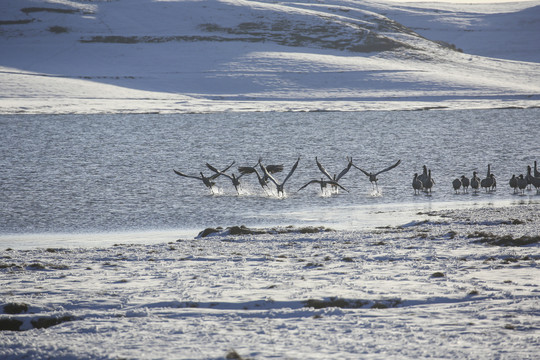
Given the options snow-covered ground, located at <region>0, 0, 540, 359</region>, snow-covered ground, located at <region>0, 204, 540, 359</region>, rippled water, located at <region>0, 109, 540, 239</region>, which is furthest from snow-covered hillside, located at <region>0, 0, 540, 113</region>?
snow-covered ground, located at <region>0, 204, 540, 359</region>

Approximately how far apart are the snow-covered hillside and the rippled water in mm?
8928

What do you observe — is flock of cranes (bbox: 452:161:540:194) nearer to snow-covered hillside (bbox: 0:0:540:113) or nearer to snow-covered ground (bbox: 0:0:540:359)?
snow-covered ground (bbox: 0:0:540:359)

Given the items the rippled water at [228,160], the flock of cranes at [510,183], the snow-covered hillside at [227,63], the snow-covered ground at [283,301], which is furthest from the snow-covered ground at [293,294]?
the snow-covered hillside at [227,63]

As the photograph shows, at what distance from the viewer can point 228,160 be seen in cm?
4372

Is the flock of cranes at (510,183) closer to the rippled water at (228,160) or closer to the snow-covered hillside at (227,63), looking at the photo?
the rippled water at (228,160)

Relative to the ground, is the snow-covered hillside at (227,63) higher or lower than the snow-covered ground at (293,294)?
higher

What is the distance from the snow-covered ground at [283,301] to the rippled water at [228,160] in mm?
7235

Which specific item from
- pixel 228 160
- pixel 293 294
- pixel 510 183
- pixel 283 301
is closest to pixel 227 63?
pixel 228 160

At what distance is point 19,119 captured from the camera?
6931 centimetres

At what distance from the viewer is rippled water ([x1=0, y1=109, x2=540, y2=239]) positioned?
24.4 m

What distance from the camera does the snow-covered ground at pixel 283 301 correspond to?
28.1 feet

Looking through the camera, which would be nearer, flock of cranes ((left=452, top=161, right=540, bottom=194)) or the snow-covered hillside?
flock of cranes ((left=452, top=161, right=540, bottom=194))

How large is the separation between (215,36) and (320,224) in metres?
98.9

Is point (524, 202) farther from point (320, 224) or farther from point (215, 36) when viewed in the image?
point (215, 36)
